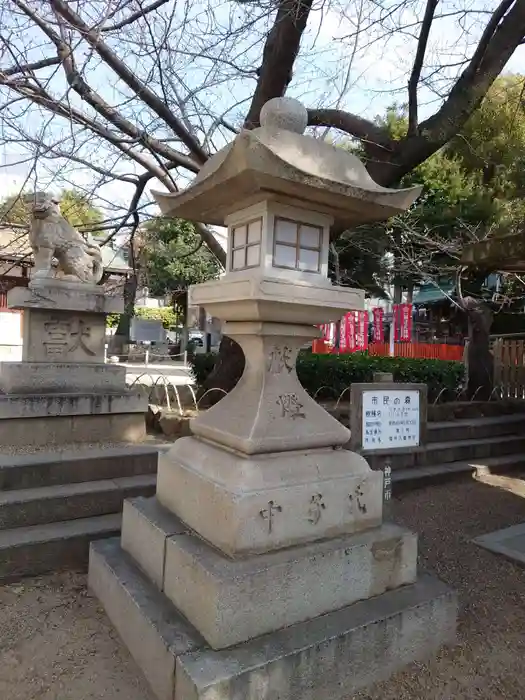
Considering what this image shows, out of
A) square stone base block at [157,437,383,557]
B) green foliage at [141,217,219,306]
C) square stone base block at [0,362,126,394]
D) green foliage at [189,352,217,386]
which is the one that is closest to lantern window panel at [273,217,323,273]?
square stone base block at [157,437,383,557]

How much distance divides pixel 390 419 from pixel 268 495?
1857 millimetres

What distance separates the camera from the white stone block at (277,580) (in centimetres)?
217

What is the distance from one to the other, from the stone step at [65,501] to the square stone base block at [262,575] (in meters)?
1.08

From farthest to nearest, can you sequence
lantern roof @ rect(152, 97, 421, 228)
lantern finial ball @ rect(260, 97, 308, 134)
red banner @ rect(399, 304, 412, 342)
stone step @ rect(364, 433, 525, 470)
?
red banner @ rect(399, 304, 412, 342)
stone step @ rect(364, 433, 525, 470)
lantern finial ball @ rect(260, 97, 308, 134)
lantern roof @ rect(152, 97, 421, 228)

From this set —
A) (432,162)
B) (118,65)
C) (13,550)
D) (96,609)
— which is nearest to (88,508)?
(13,550)

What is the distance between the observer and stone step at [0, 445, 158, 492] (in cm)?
382

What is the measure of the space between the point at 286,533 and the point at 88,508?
206 cm

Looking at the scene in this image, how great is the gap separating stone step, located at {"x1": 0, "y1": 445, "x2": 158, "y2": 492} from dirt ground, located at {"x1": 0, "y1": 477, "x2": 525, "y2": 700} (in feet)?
2.83

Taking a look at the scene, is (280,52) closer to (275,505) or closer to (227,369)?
(227,369)

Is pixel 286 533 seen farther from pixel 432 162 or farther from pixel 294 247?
pixel 432 162

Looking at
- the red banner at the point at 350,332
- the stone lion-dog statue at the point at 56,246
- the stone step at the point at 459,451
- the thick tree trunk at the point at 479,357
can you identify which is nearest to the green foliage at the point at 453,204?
the thick tree trunk at the point at 479,357

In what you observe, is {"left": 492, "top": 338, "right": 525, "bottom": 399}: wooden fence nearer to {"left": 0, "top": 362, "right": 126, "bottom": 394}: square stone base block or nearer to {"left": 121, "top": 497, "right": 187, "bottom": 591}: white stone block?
{"left": 0, "top": 362, "right": 126, "bottom": 394}: square stone base block

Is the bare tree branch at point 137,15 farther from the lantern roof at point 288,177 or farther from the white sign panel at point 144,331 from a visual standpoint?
the white sign panel at point 144,331

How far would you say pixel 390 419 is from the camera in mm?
3943
